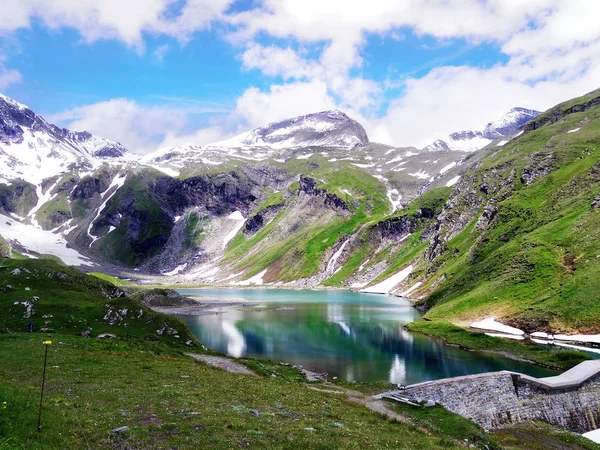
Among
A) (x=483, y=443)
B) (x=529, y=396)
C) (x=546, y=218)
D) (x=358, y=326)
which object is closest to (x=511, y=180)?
(x=546, y=218)

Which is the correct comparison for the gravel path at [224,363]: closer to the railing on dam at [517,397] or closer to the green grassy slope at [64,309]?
the green grassy slope at [64,309]

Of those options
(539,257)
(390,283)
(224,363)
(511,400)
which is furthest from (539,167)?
(224,363)

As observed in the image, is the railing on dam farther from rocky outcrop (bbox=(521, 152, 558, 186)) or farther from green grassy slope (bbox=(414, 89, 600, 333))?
rocky outcrop (bbox=(521, 152, 558, 186))

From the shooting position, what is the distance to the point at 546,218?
100750mm

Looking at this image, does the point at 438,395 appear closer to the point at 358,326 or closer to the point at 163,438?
the point at 163,438

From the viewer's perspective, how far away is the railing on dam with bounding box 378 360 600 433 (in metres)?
32.9

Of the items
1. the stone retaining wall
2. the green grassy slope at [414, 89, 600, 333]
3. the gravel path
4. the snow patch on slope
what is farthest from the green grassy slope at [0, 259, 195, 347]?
the snow patch on slope

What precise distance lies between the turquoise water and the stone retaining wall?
41.8 feet

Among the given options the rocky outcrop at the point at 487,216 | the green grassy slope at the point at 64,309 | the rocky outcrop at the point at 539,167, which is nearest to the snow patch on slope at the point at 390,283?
the rocky outcrop at the point at 487,216

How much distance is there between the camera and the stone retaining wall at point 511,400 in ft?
108

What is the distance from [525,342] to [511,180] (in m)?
103

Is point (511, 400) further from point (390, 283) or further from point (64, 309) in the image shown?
point (390, 283)

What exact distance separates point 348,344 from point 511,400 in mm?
38673

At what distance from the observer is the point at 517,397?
34.9 meters
